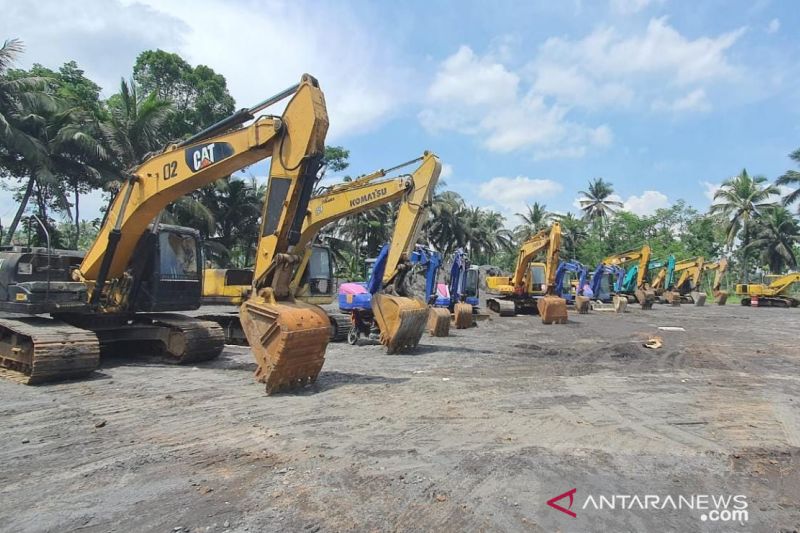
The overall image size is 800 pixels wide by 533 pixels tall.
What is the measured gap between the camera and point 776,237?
160 feet

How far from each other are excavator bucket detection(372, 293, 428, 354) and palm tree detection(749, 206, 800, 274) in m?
48.3

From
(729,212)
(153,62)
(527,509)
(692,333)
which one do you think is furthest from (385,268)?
(729,212)

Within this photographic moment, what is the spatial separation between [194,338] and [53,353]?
224 cm

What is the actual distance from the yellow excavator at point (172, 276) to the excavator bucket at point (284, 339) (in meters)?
0.02

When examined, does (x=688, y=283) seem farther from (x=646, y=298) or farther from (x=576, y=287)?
(x=576, y=287)

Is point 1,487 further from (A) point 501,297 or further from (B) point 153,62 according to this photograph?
(B) point 153,62

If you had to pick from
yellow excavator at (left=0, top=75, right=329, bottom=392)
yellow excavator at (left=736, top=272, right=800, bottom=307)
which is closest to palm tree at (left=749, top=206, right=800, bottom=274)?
yellow excavator at (left=736, top=272, right=800, bottom=307)

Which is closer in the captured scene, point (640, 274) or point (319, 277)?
point (319, 277)

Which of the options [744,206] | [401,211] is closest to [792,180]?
[744,206]

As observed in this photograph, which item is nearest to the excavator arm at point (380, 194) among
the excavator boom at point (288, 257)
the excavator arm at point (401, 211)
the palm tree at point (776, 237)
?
the excavator arm at point (401, 211)

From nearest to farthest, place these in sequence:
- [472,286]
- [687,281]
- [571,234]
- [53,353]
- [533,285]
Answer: [53,353]
[472,286]
[533,285]
[687,281]
[571,234]

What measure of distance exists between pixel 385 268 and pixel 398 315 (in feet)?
4.19

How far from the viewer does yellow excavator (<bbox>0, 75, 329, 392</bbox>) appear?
7.03m

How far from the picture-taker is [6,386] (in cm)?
747
